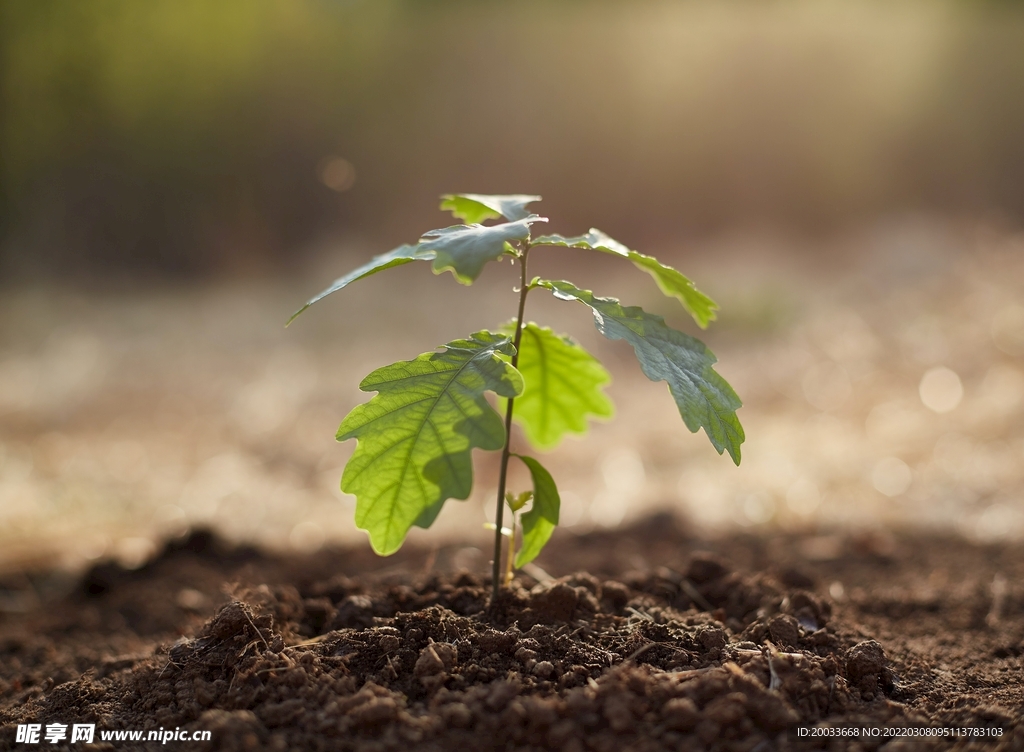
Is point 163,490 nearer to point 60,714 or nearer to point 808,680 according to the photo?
point 60,714

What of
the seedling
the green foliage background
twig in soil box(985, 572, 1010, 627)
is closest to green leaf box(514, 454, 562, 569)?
the seedling

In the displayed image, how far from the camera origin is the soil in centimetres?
95

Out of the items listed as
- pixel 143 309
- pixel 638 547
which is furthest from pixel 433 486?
pixel 143 309

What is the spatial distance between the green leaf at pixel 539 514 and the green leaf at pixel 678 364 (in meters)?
0.25

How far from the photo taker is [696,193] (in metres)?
6.81

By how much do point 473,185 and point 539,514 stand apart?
18.4 feet

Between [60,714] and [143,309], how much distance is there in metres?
5.10

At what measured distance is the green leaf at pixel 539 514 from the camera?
46.8 inches

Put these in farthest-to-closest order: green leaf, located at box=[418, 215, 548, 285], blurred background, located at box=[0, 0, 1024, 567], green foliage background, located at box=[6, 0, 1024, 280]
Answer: green foliage background, located at box=[6, 0, 1024, 280] → blurred background, located at box=[0, 0, 1024, 567] → green leaf, located at box=[418, 215, 548, 285]

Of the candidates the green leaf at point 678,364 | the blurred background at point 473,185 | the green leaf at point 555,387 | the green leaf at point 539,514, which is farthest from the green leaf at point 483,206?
the blurred background at point 473,185

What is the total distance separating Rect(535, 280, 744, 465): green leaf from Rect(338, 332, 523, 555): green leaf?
0.15 m

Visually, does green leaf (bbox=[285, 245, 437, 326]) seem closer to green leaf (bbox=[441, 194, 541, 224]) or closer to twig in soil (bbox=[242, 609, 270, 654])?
green leaf (bbox=[441, 194, 541, 224])

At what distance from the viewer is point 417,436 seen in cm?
103
